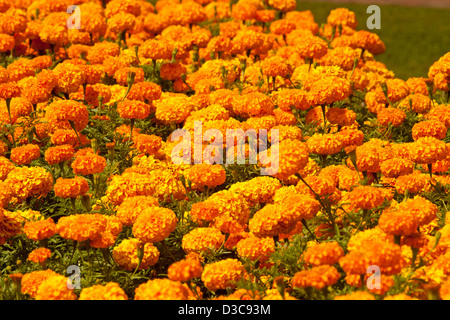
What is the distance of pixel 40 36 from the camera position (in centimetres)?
545

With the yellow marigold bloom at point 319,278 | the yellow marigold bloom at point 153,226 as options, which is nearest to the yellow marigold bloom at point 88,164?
the yellow marigold bloom at point 153,226

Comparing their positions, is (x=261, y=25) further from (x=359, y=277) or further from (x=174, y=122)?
(x=359, y=277)

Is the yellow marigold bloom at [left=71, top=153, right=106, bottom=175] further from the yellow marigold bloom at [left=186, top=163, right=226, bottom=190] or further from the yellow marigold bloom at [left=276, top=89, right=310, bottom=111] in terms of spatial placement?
the yellow marigold bloom at [left=276, top=89, right=310, bottom=111]

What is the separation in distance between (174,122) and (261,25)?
281 cm

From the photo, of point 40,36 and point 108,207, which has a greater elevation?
point 40,36

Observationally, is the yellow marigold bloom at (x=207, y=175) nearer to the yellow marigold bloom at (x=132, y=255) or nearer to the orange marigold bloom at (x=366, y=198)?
the yellow marigold bloom at (x=132, y=255)

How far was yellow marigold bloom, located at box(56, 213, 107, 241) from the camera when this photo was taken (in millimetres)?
2709

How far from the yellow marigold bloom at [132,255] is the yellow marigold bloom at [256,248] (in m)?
0.40

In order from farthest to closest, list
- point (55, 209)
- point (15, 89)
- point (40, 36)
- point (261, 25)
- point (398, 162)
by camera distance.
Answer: point (261, 25), point (40, 36), point (15, 89), point (55, 209), point (398, 162)

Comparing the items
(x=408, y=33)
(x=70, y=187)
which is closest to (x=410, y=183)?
(x=70, y=187)

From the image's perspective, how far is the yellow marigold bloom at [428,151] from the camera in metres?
3.45

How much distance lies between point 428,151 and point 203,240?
131 cm
